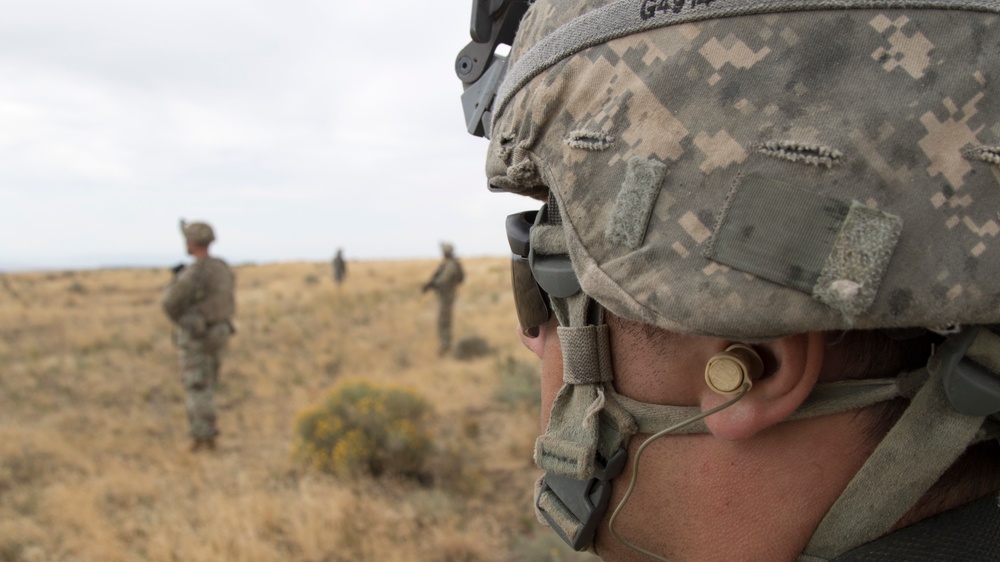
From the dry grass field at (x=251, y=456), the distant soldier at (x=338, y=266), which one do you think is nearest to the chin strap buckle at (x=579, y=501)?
the dry grass field at (x=251, y=456)

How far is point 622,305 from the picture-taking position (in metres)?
1.08

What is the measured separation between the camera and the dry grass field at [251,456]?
5.71 metres

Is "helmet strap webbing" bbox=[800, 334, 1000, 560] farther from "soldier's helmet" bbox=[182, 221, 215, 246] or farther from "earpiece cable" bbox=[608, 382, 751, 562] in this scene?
"soldier's helmet" bbox=[182, 221, 215, 246]

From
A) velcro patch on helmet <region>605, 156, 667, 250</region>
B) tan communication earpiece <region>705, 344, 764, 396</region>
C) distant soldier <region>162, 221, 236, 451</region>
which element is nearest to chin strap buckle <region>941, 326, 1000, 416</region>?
tan communication earpiece <region>705, 344, 764, 396</region>

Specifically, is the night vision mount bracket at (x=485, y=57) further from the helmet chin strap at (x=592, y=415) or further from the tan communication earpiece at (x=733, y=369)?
the tan communication earpiece at (x=733, y=369)

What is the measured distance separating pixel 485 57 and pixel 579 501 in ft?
4.10

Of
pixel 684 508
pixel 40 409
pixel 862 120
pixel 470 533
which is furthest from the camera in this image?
pixel 40 409

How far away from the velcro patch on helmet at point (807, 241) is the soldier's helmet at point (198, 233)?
26.5ft

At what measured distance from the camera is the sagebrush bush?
7176 millimetres

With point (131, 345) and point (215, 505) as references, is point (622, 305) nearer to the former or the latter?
point (215, 505)

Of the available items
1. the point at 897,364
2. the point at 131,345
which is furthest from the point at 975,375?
the point at 131,345

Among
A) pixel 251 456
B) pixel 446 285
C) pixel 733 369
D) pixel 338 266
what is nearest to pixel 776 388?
pixel 733 369

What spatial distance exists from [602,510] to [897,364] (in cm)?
61

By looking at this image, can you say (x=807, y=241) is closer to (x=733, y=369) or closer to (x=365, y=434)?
(x=733, y=369)
